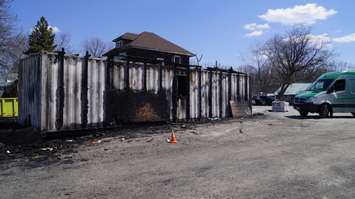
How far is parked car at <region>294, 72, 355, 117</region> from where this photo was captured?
20.6 metres

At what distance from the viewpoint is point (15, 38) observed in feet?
129

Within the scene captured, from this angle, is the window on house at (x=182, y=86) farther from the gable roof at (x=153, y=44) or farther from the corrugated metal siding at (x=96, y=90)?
the gable roof at (x=153, y=44)

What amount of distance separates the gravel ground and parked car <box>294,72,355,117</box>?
25.1 feet

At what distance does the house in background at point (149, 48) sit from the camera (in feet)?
163

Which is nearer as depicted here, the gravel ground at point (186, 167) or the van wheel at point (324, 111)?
the gravel ground at point (186, 167)

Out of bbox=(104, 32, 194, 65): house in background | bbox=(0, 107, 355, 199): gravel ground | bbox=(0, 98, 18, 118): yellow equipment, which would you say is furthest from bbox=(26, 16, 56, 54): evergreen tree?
bbox=(0, 107, 355, 199): gravel ground

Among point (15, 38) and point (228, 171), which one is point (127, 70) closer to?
point (228, 171)

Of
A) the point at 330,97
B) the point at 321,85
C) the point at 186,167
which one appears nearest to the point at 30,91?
the point at 186,167

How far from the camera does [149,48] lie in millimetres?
50312

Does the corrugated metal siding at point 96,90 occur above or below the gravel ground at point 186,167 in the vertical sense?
above

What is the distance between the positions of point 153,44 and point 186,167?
4491cm

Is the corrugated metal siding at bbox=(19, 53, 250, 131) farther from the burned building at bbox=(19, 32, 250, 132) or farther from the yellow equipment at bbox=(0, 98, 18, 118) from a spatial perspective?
the yellow equipment at bbox=(0, 98, 18, 118)


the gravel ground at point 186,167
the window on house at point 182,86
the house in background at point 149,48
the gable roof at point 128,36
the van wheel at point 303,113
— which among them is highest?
the gable roof at point 128,36

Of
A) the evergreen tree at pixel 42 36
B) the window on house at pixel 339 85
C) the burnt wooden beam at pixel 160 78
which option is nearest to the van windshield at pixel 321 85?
the window on house at pixel 339 85
